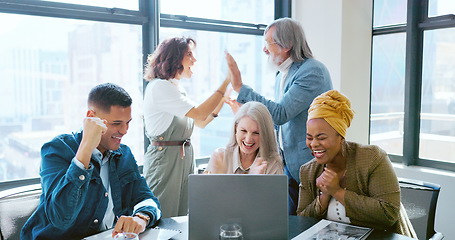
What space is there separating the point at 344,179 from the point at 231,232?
0.72 meters

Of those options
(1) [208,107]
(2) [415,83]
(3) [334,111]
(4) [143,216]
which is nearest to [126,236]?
(4) [143,216]

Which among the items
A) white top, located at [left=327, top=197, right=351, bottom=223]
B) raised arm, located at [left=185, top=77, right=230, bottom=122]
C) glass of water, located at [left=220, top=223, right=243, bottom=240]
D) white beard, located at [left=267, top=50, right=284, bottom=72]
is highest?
white beard, located at [left=267, top=50, right=284, bottom=72]

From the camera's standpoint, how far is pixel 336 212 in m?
1.80

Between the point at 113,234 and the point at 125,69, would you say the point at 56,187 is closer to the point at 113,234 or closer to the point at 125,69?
the point at 113,234

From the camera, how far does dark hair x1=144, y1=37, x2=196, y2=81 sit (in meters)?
2.50

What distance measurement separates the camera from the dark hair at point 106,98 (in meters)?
1.68

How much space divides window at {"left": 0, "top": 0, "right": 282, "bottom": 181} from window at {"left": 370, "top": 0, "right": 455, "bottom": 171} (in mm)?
1362

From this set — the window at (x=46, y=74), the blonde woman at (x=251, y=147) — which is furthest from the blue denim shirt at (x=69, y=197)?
the window at (x=46, y=74)

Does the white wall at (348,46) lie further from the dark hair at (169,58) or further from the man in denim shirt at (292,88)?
→ the dark hair at (169,58)

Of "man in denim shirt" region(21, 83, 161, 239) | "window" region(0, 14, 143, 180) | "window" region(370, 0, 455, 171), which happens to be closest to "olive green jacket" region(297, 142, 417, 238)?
"man in denim shirt" region(21, 83, 161, 239)

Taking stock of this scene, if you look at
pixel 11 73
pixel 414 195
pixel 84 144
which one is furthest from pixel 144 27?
pixel 414 195

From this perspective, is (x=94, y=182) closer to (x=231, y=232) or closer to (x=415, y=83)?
(x=231, y=232)

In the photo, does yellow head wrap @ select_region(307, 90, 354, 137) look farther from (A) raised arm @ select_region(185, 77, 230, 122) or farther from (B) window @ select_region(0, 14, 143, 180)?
(B) window @ select_region(0, 14, 143, 180)

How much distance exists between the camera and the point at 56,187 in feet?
5.02
